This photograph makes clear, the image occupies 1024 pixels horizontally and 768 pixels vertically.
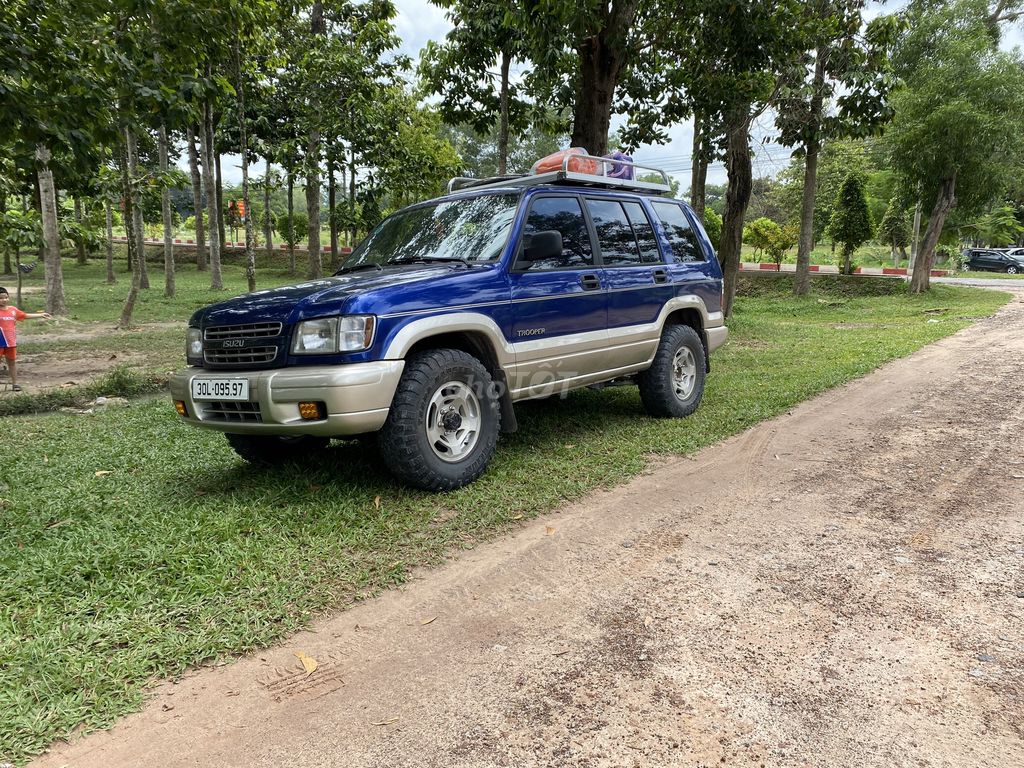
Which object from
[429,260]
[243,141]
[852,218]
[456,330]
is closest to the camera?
[456,330]

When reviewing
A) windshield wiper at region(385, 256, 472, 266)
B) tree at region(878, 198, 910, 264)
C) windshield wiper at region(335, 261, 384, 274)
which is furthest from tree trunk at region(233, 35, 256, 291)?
tree at region(878, 198, 910, 264)

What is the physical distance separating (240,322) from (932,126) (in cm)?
1924

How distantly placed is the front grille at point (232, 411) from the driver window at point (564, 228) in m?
2.04

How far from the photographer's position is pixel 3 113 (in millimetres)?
4895

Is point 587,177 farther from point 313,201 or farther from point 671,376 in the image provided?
point 313,201

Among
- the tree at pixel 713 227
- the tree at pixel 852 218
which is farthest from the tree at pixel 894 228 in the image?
the tree at pixel 713 227

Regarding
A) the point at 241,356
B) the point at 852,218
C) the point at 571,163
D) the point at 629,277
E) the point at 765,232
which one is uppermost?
the point at 765,232

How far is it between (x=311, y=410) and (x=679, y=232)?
4090mm

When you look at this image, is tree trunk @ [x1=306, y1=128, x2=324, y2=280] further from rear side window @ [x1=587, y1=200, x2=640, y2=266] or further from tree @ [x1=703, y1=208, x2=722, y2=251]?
tree @ [x1=703, y1=208, x2=722, y2=251]

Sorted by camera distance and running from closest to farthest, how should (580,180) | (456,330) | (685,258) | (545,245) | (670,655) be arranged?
1. (670,655)
2. (456,330)
3. (545,245)
4. (580,180)
5. (685,258)

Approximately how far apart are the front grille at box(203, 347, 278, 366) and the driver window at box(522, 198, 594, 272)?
183cm

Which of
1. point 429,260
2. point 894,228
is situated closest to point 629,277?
point 429,260

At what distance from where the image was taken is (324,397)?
3.64 m

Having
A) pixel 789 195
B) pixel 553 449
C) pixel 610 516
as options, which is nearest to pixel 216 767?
pixel 610 516
